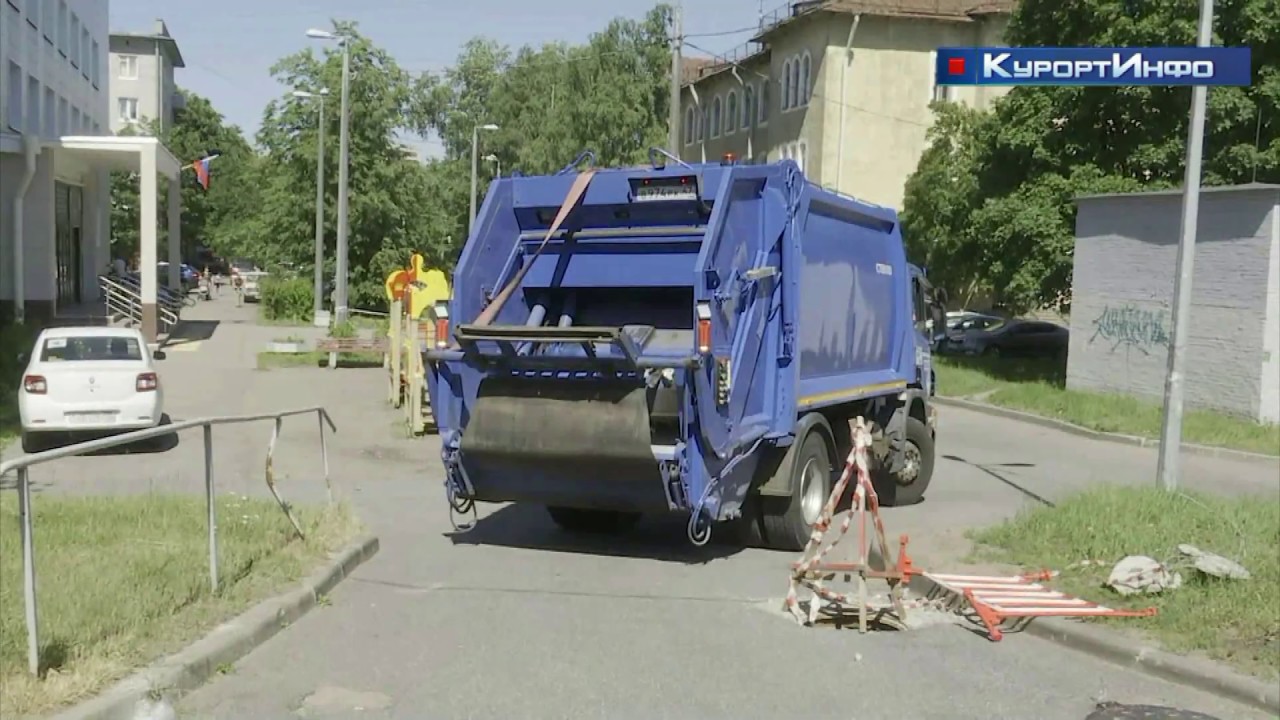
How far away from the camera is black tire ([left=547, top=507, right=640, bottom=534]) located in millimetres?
11266

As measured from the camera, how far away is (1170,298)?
75.0 ft

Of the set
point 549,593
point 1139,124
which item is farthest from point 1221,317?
point 549,593

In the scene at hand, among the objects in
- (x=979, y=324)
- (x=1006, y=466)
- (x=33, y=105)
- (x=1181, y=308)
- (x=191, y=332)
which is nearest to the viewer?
(x=1181, y=308)

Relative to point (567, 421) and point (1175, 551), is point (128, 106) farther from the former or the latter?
point (1175, 551)

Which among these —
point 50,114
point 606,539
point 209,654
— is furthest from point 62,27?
point 209,654

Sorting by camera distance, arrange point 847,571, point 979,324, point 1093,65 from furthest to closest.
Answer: point 979,324
point 1093,65
point 847,571

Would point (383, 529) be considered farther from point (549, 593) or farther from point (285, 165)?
point (285, 165)

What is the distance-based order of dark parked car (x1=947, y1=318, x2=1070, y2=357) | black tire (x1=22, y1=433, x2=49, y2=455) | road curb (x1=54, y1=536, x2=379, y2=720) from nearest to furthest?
road curb (x1=54, y1=536, x2=379, y2=720)
black tire (x1=22, y1=433, x2=49, y2=455)
dark parked car (x1=947, y1=318, x2=1070, y2=357)

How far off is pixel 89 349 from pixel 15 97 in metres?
Answer: 20.2

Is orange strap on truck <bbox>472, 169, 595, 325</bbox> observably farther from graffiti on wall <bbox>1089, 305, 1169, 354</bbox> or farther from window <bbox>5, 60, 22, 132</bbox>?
window <bbox>5, 60, 22, 132</bbox>

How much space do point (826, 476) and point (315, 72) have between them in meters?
45.9

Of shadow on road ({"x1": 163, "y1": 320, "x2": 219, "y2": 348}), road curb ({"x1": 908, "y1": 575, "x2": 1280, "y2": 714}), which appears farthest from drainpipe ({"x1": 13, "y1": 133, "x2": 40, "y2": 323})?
road curb ({"x1": 908, "y1": 575, "x2": 1280, "y2": 714})

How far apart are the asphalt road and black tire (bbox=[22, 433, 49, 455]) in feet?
11.2

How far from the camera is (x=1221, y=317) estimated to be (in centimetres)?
2148
